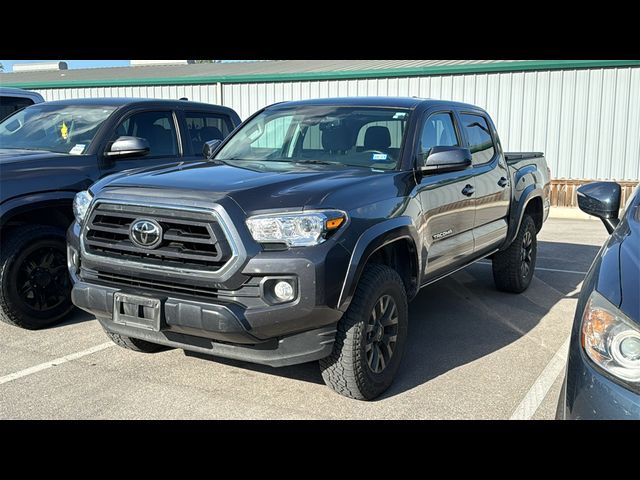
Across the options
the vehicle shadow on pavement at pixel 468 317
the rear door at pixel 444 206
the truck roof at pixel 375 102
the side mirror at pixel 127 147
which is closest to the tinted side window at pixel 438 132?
the rear door at pixel 444 206

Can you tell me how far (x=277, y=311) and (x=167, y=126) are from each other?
12.4ft

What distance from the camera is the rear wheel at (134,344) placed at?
4.40 meters

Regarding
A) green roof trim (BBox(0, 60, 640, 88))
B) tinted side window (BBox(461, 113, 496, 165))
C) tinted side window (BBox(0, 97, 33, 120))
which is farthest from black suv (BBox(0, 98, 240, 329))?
green roof trim (BBox(0, 60, 640, 88))


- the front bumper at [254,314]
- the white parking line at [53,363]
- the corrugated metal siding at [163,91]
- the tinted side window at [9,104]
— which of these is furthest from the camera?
the corrugated metal siding at [163,91]

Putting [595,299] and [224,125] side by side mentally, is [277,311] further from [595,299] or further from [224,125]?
[224,125]

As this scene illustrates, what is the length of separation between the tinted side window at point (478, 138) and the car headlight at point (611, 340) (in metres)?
3.35

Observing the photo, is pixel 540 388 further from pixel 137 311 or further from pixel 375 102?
pixel 137 311

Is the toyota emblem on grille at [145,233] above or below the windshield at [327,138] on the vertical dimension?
below

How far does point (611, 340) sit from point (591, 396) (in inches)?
8.7

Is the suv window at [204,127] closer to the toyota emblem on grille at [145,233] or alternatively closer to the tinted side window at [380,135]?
the tinted side window at [380,135]

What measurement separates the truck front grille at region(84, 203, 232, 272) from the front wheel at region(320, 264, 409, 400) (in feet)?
2.81

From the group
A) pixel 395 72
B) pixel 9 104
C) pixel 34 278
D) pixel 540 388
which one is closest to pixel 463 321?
pixel 540 388

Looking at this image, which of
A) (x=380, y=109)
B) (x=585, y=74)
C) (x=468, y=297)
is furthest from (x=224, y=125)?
(x=585, y=74)

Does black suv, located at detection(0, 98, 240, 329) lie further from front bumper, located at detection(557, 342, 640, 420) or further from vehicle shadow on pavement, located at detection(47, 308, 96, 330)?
front bumper, located at detection(557, 342, 640, 420)
